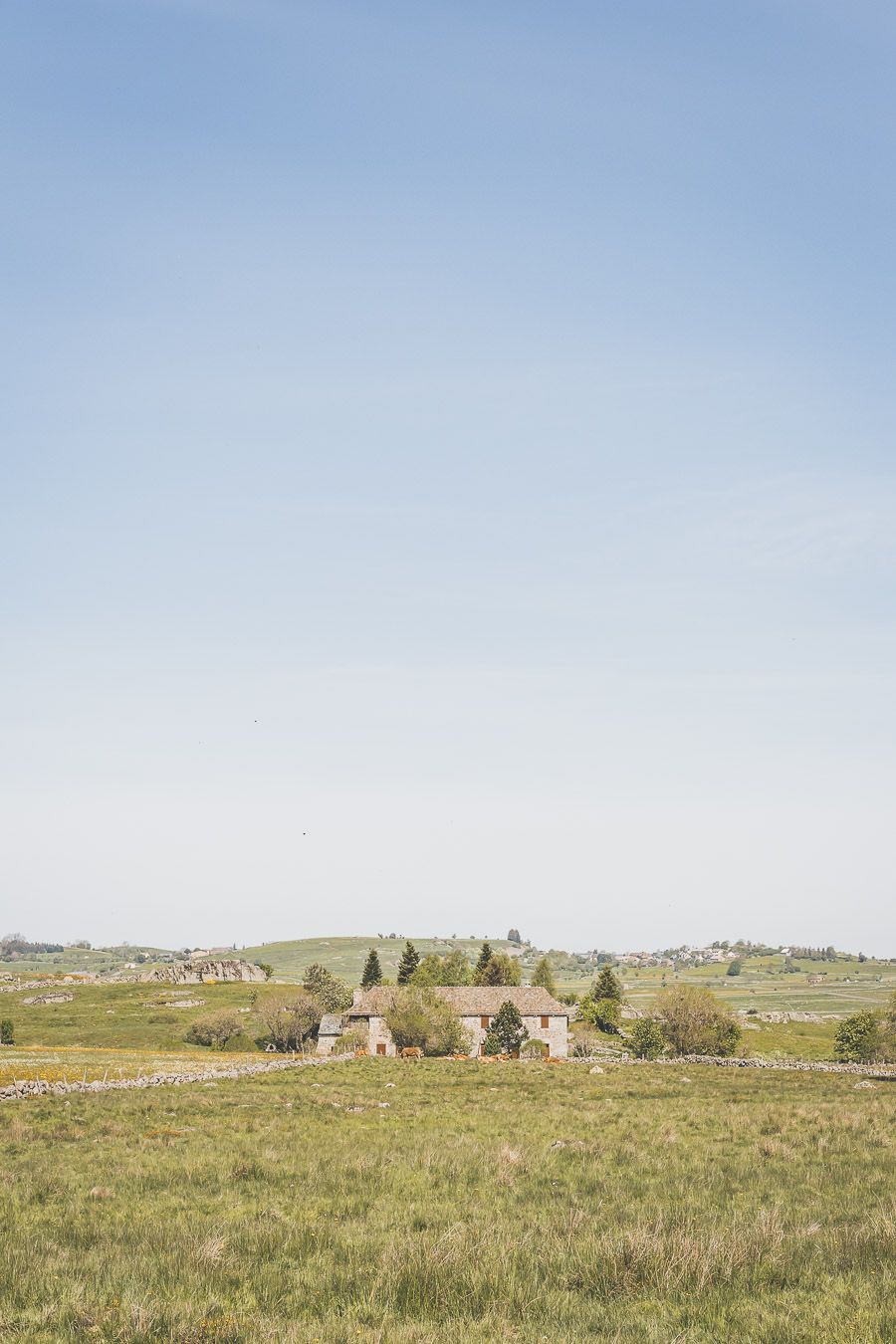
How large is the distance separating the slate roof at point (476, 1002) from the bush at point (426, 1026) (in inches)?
172

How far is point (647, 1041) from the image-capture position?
8062 cm

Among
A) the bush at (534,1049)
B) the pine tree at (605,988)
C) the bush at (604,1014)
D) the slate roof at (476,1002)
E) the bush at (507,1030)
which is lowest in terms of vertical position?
the bush at (604,1014)

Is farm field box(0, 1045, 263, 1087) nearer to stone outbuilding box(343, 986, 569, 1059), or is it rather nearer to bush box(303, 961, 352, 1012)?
stone outbuilding box(343, 986, 569, 1059)

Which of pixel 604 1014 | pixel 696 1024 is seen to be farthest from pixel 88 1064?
pixel 604 1014

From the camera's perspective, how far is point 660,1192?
1614 centimetres

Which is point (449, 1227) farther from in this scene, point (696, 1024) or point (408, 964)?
point (408, 964)

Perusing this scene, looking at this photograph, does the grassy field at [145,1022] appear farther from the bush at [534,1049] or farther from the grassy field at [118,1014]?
the bush at [534,1049]

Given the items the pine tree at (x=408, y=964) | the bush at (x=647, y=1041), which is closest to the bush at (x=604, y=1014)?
the pine tree at (x=408, y=964)

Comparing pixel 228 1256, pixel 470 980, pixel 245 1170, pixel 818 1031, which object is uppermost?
pixel 228 1256

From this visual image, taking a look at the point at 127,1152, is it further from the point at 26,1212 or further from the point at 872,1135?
the point at 872,1135

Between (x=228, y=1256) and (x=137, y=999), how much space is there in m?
151

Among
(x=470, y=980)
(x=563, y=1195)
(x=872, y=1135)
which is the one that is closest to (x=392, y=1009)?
(x=470, y=980)

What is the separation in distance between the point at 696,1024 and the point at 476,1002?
20.5m

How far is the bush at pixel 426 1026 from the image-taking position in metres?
77.2
